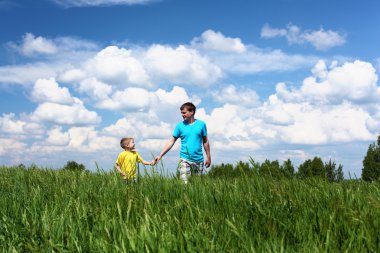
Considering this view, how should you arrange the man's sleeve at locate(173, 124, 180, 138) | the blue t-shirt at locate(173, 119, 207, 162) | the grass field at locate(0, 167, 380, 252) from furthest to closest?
the man's sleeve at locate(173, 124, 180, 138) < the blue t-shirt at locate(173, 119, 207, 162) < the grass field at locate(0, 167, 380, 252)

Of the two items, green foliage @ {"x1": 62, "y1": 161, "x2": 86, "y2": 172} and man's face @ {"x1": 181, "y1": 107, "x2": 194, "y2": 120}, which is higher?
man's face @ {"x1": 181, "y1": 107, "x2": 194, "y2": 120}

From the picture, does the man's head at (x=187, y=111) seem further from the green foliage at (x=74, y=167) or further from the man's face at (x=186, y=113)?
the green foliage at (x=74, y=167)

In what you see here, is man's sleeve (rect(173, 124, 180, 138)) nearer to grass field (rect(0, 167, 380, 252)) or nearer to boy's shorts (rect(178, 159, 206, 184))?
boy's shorts (rect(178, 159, 206, 184))

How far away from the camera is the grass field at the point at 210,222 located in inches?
119

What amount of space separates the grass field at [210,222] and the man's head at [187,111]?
4346 millimetres

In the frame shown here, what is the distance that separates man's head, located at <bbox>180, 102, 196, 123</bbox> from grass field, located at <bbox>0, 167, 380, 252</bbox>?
4.35m

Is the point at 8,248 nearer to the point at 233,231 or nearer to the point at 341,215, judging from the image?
the point at 233,231

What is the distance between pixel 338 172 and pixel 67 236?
358cm

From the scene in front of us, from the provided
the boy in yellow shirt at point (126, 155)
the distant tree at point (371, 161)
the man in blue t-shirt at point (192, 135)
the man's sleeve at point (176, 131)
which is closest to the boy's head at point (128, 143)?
the boy in yellow shirt at point (126, 155)

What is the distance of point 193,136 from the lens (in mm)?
9383

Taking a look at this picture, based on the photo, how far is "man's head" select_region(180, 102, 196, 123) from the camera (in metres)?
9.48

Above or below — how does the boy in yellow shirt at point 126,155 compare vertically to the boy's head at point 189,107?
below

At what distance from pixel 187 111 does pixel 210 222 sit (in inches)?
236

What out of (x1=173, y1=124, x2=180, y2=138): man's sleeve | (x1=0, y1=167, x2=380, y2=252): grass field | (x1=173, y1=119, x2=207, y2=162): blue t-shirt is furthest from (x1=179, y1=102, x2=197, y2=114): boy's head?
(x1=0, y1=167, x2=380, y2=252): grass field
